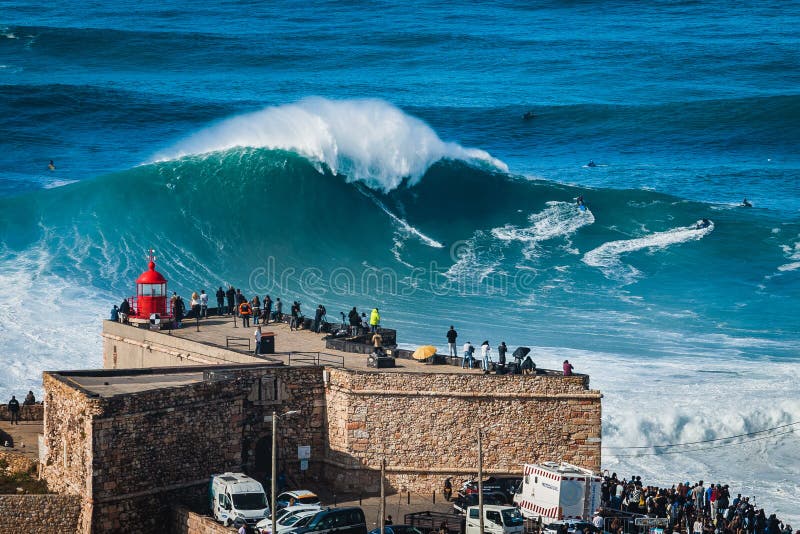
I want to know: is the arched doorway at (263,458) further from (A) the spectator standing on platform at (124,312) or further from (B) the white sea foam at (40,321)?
(B) the white sea foam at (40,321)

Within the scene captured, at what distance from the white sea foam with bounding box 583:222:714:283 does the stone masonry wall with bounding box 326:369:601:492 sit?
24.4 m

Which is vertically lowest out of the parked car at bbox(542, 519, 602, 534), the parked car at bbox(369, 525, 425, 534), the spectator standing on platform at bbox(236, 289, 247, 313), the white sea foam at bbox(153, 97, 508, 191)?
the parked car at bbox(542, 519, 602, 534)

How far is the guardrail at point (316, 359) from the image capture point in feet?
107

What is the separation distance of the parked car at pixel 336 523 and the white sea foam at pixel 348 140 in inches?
1251

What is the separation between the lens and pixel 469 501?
29.8m

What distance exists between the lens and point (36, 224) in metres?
56.0

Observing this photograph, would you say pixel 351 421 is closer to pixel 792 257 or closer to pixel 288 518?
pixel 288 518

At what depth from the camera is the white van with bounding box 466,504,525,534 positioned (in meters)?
28.1

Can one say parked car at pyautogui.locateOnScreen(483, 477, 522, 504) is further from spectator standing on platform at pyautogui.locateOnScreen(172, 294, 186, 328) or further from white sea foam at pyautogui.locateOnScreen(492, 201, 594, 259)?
white sea foam at pyautogui.locateOnScreen(492, 201, 594, 259)

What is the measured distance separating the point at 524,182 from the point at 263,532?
36.9 metres

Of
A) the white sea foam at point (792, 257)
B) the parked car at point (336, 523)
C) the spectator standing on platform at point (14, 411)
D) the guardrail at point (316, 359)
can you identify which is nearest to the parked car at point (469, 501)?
the parked car at point (336, 523)

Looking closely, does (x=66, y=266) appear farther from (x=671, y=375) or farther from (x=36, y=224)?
(x=671, y=375)

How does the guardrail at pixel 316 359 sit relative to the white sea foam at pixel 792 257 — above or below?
below

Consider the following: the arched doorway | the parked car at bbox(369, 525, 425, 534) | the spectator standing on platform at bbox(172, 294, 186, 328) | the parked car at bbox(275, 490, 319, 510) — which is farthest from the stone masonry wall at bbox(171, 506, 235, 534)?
the spectator standing on platform at bbox(172, 294, 186, 328)
